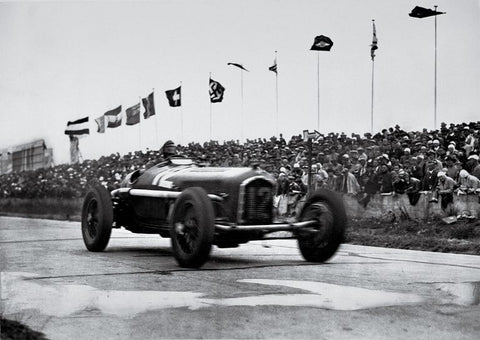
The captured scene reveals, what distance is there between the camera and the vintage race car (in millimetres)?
8266

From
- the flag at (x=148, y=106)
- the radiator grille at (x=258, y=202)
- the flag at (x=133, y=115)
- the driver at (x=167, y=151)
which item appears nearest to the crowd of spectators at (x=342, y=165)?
the driver at (x=167, y=151)

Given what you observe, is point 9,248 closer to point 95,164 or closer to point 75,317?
point 95,164

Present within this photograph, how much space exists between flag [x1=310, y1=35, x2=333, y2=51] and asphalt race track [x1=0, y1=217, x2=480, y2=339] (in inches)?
97.2

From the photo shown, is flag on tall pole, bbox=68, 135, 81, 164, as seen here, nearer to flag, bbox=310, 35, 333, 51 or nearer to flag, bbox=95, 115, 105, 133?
flag, bbox=95, 115, 105, 133

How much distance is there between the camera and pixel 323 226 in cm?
875

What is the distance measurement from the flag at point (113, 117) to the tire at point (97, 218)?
95 centimetres

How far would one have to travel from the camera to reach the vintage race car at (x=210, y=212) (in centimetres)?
827

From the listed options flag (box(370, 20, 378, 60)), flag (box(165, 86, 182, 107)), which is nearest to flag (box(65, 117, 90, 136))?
flag (box(165, 86, 182, 107))

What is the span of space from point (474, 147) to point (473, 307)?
8.25m

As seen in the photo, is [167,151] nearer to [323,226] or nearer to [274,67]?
[274,67]

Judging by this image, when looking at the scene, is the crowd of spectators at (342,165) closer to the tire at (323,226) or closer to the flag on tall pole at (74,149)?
the flag on tall pole at (74,149)

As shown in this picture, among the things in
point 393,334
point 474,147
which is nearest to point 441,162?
point 474,147

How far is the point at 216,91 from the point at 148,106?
1582 millimetres

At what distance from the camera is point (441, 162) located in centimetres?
1384
